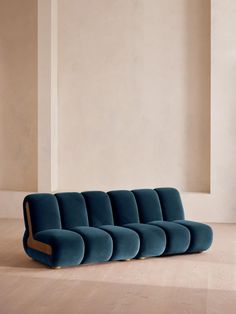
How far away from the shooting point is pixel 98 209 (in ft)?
Answer: 24.0

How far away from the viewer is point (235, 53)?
32.7 feet

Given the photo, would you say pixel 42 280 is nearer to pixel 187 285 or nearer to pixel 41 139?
pixel 187 285

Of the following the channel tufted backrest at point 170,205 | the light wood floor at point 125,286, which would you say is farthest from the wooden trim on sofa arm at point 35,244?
the channel tufted backrest at point 170,205

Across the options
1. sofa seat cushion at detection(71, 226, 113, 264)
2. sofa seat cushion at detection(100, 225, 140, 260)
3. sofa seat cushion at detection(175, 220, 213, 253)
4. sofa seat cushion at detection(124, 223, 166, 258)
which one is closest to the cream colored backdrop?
sofa seat cushion at detection(175, 220, 213, 253)

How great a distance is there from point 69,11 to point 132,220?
14.9 feet

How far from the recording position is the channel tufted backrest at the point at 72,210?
7.10 meters

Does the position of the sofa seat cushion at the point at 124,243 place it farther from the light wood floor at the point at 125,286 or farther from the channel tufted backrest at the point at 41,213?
the channel tufted backrest at the point at 41,213

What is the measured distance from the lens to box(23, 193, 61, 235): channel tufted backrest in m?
6.91

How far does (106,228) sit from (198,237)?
3.55 ft

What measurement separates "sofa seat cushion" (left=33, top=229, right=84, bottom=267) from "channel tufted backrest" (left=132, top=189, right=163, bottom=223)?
4.02 ft

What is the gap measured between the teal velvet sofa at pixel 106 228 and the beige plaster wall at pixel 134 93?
265cm

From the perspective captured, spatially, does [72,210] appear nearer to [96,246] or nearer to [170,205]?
[96,246]

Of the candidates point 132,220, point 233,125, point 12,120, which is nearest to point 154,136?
point 233,125

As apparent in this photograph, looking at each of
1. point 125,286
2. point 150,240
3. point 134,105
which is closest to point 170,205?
point 150,240
